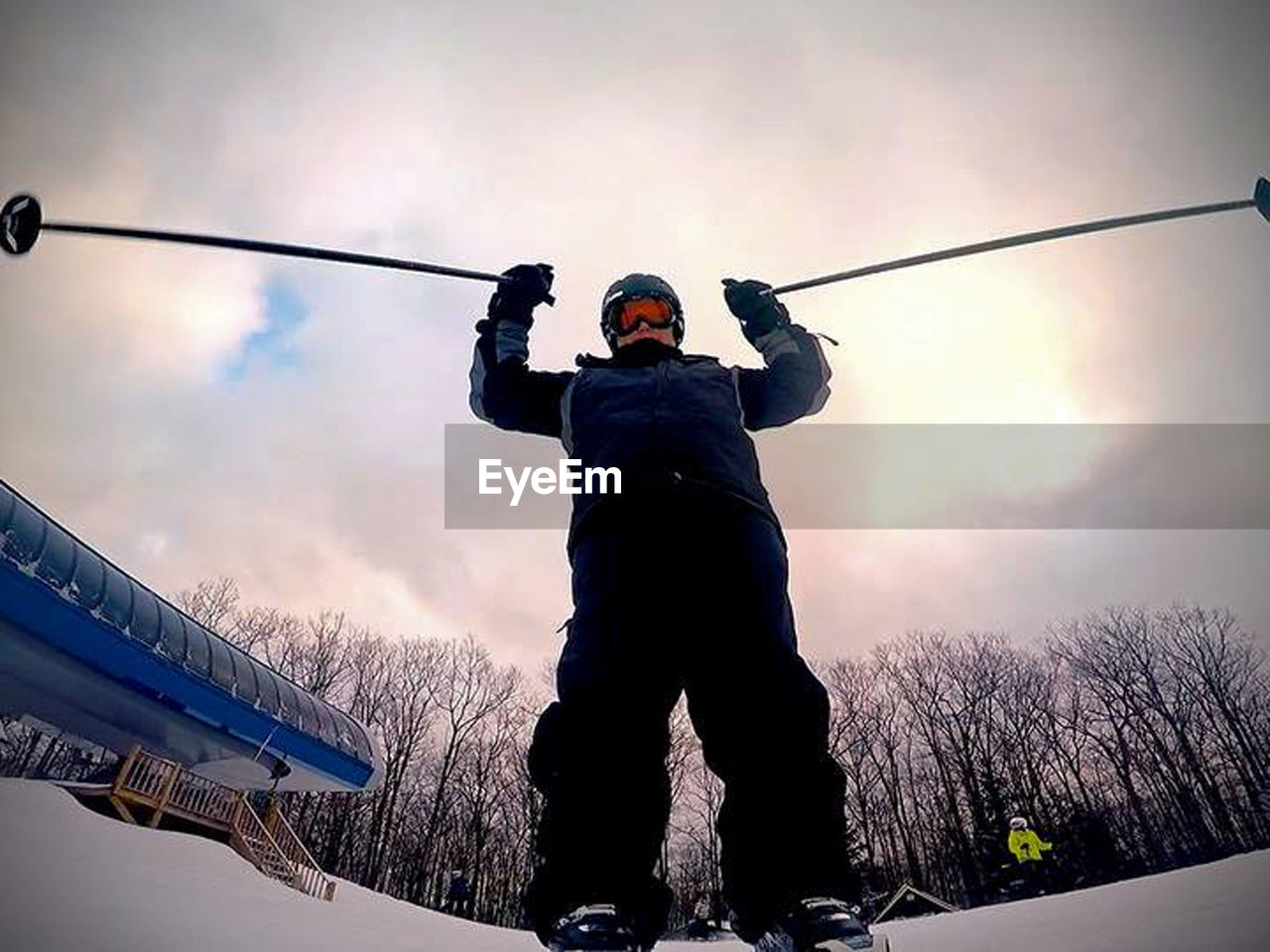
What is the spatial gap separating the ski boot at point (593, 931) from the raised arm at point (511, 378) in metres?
1.77

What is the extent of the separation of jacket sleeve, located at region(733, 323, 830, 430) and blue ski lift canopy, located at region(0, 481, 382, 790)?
433 inches

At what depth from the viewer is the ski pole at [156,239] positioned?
3.63 meters

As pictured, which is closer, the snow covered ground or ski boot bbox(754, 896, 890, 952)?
ski boot bbox(754, 896, 890, 952)

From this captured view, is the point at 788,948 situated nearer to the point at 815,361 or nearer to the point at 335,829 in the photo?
the point at 815,361

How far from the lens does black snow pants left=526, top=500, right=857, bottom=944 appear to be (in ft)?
5.46

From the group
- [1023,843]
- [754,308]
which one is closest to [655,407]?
[754,308]

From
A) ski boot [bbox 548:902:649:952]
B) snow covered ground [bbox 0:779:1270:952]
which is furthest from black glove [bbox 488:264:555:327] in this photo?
snow covered ground [bbox 0:779:1270:952]

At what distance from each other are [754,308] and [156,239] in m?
3.36

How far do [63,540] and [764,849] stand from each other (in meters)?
12.7

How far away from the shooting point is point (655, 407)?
251 cm

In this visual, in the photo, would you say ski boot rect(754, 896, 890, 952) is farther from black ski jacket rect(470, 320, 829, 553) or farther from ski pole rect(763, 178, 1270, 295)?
ski pole rect(763, 178, 1270, 295)

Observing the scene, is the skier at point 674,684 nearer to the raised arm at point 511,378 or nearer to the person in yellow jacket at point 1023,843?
the raised arm at point 511,378

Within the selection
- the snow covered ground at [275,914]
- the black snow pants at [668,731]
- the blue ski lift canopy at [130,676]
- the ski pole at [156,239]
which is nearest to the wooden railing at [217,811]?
the blue ski lift canopy at [130,676]

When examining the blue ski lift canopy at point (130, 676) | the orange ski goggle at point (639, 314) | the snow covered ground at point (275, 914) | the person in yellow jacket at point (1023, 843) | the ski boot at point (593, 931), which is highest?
the blue ski lift canopy at point (130, 676)
